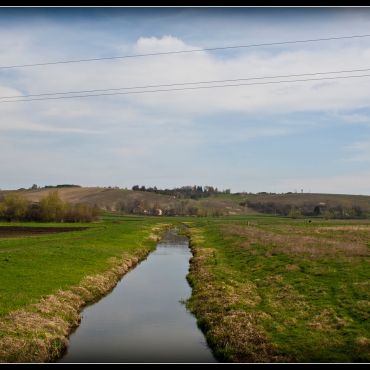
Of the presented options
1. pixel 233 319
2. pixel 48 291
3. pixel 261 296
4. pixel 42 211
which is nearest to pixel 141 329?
pixel 233 319

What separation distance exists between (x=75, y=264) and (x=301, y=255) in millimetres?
20646

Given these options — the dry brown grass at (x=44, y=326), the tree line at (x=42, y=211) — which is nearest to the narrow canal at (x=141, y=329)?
the dry brown grass at (x=44, y=326)

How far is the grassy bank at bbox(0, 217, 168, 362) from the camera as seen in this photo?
62.3 ft

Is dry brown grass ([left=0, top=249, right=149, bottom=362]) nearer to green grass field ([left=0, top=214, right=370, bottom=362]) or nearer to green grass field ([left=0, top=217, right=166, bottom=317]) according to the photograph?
green grass field ([left=0, top=214, right=370, bottom=362])

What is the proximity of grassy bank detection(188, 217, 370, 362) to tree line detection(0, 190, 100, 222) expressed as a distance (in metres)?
111

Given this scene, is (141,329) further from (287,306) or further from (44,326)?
(287,306)

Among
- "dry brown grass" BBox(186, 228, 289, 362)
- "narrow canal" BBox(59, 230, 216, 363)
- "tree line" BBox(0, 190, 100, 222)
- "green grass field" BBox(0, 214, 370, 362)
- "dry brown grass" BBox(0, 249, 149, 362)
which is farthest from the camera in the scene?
"tree line" BBox(0, 190, 100, 222)

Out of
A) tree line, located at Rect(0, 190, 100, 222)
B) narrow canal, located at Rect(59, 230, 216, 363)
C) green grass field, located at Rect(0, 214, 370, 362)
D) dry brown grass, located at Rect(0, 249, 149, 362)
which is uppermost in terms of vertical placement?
tree line, located at Rect(0, 190, 100, 222)

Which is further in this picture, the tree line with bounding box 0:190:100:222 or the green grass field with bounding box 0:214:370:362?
the tree line with bounding box 0:190:100:222

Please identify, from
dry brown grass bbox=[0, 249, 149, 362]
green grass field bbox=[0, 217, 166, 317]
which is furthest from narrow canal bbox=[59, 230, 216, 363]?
green grass field bbox=[0, 217, 166, 317]

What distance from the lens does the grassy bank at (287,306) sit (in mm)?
18234

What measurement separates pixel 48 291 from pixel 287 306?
14.5 meters

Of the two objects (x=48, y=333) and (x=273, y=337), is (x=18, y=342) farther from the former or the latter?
(x=273, y=337)

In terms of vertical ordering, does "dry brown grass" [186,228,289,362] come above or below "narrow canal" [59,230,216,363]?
above
